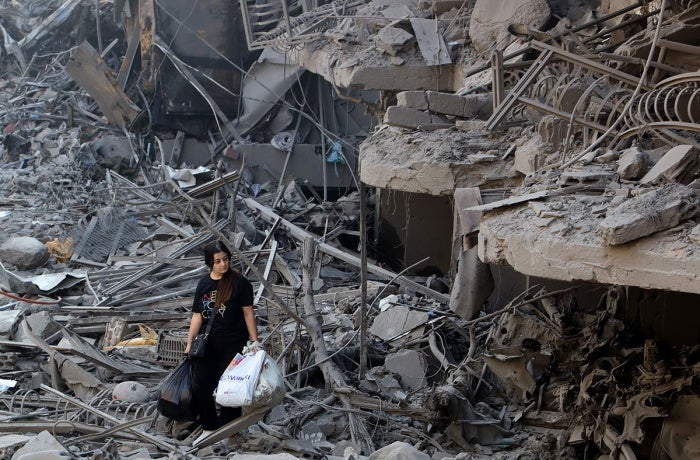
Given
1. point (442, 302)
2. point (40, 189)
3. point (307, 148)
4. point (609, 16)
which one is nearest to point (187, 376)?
point (442, 302)

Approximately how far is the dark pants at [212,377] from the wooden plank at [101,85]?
13339 mm

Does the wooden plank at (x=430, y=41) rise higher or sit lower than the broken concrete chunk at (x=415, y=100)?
higher

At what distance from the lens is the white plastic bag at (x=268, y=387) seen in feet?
22.1

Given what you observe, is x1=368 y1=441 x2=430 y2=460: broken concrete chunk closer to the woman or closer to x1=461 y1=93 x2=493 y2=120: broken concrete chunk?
the woman

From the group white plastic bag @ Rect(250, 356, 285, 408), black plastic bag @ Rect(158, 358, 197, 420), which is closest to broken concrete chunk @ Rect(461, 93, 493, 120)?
white plastic bag @ Rect(250, 356, 285, 408)

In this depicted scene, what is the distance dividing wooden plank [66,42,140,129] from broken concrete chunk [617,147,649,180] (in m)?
14.5

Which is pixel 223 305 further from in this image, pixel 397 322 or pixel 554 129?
pixel 397 322

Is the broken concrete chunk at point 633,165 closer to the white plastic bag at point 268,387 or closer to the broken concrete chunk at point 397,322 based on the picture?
the white plastic bag at point 268,387

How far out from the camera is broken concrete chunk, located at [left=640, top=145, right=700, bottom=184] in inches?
246

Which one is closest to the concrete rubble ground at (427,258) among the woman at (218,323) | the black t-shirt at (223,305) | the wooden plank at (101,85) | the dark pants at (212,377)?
the dark pants at (212,377)

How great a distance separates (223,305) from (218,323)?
137 mm

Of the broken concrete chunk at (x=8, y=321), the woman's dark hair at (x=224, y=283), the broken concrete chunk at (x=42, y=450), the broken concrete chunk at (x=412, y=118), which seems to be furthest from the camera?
the broken concrete chunk at (x=412, y=118)

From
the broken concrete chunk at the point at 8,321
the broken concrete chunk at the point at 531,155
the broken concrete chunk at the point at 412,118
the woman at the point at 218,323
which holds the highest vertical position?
the broken concrete chunk at the point at 412,118

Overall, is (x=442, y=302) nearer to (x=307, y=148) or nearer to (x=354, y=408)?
(x=354, y=408)
